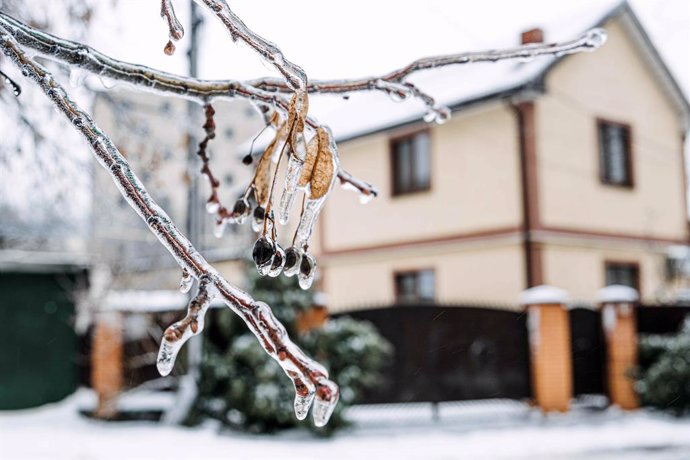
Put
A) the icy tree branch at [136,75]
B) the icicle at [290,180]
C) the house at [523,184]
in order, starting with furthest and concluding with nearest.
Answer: the house at [523,184] < the icy tree branch at [136,75] < the icicle at [290,180]

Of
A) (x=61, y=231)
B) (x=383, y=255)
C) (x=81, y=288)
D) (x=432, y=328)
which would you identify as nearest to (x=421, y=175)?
(x=383, y=255)

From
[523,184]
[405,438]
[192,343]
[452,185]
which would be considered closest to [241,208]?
[405,438]

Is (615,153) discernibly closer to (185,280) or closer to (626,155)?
(626,155)

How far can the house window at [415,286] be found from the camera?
15.1 meters

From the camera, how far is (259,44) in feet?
4.39

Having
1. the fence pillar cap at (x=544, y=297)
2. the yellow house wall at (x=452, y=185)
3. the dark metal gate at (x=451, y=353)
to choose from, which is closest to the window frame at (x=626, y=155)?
the yellow house wall at (x=452, y=185)

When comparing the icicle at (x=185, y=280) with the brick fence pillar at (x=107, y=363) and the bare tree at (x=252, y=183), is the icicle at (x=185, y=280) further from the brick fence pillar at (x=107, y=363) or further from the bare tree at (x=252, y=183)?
the brick fence pillar at (x=107, y=363)

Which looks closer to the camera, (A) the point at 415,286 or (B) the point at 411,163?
(B) the point at 411,163

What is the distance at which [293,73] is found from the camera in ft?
4.30

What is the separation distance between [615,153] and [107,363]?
407 inches

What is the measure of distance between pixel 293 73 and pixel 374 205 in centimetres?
1471

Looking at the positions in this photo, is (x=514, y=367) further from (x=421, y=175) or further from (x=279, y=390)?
(x=421, y=175)

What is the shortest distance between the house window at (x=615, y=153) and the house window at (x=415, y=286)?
388 cm

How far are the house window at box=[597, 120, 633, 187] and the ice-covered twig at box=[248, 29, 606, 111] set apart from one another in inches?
522
